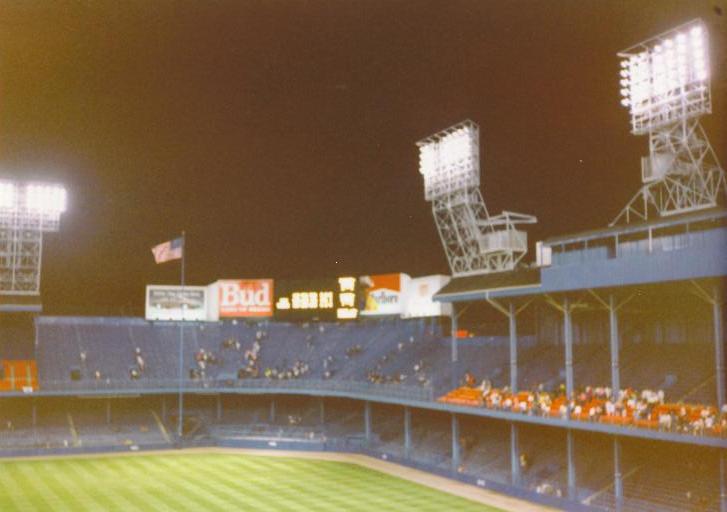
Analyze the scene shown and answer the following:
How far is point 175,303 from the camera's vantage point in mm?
70562

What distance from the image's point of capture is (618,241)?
36.2 m

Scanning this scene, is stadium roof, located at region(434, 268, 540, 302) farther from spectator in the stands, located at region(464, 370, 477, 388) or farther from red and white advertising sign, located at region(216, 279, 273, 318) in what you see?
red and white advertising sign, located at region(216, 279, 273, 318)

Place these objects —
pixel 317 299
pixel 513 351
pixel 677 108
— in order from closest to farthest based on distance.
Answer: pixel 677 108 → pixel 513 351 → pixel 317 299

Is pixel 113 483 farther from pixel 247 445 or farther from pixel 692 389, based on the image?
pixel 692 389

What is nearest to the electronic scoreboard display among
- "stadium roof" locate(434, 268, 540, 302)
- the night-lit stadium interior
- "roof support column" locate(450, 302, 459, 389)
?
the night-lit stadium interior

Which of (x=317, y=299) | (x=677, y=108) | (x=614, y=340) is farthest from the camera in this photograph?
(x=317, y=299)

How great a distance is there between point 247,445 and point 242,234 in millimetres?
33508

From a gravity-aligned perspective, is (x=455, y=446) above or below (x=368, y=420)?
below

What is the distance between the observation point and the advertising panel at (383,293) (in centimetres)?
6506

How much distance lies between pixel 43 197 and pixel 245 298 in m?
19.2

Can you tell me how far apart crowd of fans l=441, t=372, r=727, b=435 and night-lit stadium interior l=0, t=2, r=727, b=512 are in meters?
0.15

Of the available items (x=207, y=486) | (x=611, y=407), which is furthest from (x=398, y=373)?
(x=611, y=407)

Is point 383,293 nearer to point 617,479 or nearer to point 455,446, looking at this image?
point 455,446

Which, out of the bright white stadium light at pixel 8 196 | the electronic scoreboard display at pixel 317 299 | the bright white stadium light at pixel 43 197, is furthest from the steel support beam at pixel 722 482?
the bright white stadium light at pixel 8 196
